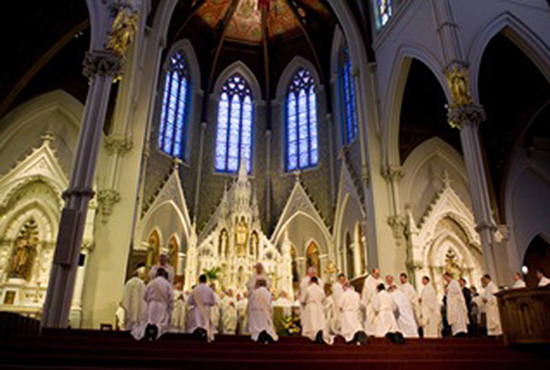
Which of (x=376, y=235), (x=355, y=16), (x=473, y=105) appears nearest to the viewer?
(x=473, y=105)

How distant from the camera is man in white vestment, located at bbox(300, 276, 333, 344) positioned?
888cm

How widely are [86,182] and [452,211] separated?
13.1 m

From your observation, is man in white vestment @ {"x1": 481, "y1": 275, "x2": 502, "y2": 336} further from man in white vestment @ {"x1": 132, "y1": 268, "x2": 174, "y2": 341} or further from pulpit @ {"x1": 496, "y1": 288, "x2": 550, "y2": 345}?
man in white vestment @ {"x1": 132, "y1": 268, "x2": 174, "y2": 341}

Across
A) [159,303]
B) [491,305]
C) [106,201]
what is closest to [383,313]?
[491,305]

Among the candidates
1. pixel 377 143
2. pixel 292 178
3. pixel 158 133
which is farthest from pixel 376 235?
pixel 158 133

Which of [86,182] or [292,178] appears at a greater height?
[292,178]

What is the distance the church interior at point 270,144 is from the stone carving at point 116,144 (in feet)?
0.10

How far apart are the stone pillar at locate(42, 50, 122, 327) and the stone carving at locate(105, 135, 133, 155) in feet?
10.5

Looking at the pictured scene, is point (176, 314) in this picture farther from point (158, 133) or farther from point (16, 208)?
point (158, 133)

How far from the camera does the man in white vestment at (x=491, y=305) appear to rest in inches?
396

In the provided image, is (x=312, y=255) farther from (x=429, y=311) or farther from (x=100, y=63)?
(x=100, y=63)

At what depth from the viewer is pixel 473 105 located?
11.6m

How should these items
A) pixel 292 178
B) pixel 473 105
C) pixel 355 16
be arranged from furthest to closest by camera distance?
pixel 292 178 < pixel 355 16 < pixel 473 105

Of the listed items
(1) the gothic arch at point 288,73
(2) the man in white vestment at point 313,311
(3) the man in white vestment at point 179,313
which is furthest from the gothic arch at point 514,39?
(1) the gothic arch at point 288,73
